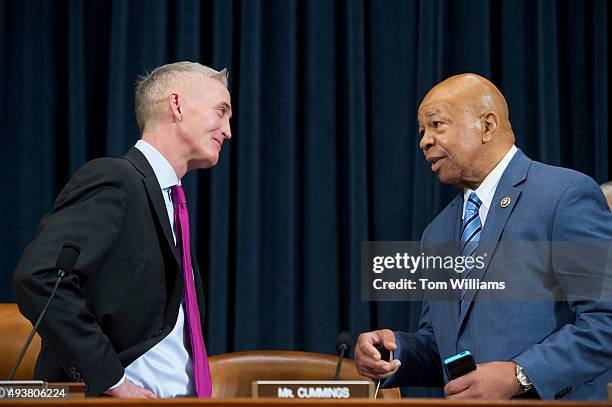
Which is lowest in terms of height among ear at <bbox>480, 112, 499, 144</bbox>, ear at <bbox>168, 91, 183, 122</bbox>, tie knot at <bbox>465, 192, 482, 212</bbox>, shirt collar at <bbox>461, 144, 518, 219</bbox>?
tie knot at <bbox>465, 192, 482, 212</bbox>

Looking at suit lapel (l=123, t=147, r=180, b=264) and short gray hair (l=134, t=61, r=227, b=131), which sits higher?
short gray hair (l=134, t=61, r=227, b=131)

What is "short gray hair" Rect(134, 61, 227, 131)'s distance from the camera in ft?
8.88

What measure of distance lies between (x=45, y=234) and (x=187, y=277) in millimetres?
464

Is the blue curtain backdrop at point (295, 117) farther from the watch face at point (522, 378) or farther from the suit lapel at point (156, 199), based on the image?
the watch face at point (522, 378)

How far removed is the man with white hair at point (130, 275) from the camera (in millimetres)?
2088

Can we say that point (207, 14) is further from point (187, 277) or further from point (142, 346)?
point (142, 346)

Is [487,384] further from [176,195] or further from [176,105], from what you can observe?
[176,105]

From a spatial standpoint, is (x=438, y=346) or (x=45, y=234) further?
(x=438, y=346)

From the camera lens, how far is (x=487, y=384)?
2047 millimetres

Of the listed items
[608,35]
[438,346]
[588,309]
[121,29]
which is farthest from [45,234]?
[608,35]

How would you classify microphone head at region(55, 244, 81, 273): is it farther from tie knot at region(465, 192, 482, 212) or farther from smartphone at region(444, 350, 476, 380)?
tie knot at region(465, 192, 482, 212)

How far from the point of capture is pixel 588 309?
2.14m

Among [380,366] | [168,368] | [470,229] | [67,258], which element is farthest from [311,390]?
[470,229]

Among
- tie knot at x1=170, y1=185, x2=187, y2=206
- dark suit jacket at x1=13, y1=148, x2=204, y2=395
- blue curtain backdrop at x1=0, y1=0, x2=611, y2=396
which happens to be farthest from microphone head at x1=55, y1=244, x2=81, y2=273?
blue curtain backdrop at x1=0, y1=0, x2=611, y2=396
